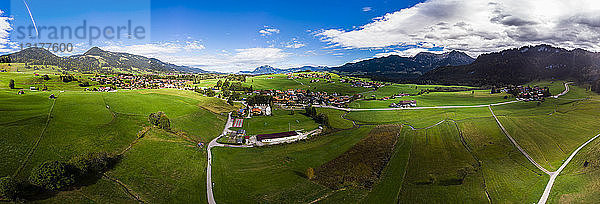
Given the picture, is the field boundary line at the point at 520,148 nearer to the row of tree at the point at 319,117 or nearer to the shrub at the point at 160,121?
the row of tree at the point at 319,117

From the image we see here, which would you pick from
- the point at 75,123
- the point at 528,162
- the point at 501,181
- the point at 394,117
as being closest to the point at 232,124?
the point at 75,123

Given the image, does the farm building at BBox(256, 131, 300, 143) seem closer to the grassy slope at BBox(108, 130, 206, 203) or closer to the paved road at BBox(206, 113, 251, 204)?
the paved road at BBox(206, 113, 251, 204)

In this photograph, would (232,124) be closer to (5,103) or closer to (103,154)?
(103,154)

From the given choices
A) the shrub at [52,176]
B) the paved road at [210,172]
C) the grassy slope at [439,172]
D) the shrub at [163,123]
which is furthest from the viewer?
the shrub at [163,123]

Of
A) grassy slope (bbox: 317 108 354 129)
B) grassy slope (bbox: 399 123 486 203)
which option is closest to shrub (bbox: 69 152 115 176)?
grassy slope (bbox: 399 123 486 203)

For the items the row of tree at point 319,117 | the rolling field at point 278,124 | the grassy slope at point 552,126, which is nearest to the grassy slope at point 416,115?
the grassy slope at point 552,126

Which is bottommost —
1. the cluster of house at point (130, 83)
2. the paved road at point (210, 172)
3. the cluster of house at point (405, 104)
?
the paved road at point (210, 172)
